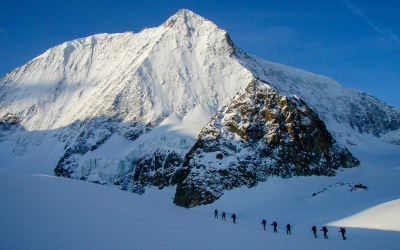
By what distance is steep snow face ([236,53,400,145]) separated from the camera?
73.5 meters

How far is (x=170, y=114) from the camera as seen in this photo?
58.8 m

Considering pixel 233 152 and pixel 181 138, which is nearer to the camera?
pixel 233 152

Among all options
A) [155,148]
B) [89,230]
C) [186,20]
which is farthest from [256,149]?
[186,20]

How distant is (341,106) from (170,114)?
63.1 meters

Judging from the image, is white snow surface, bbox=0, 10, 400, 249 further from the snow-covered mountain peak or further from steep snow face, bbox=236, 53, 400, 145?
steep snow face, bbox=236, 53, 400, 145

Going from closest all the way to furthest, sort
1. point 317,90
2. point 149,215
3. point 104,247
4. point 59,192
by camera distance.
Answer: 1. point 104,247
2. point 149,215
3. point 59,192
4. point 317,90

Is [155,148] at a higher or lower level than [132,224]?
higher

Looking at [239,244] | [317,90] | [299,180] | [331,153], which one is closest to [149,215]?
[239,244]

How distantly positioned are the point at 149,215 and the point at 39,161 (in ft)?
203

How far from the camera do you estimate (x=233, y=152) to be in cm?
4050

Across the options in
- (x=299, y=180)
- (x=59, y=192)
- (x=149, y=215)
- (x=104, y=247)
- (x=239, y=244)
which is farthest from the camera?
(x=299, y=180)

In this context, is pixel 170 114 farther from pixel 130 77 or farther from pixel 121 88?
pixel 130 77

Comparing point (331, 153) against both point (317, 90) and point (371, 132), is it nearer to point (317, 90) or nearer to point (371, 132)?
point (371, 132)

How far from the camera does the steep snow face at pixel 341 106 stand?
7350 cm
